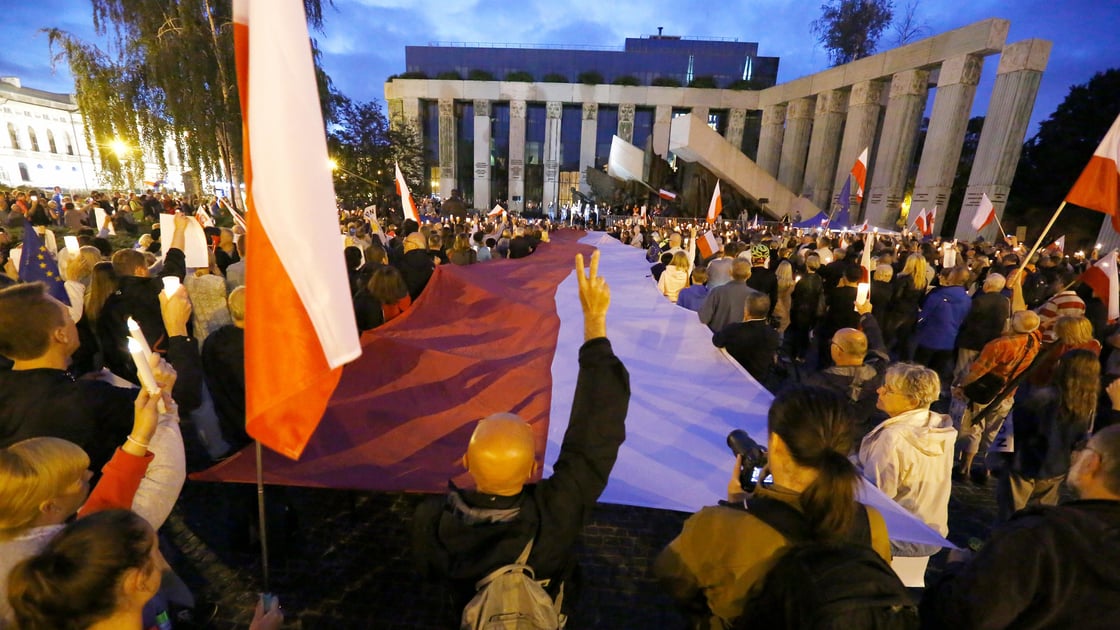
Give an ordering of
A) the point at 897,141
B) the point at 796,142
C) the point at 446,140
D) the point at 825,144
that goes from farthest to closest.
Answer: the point at 446,140 < the point at 796,142 < the point at 825,144 < the point at 897,141

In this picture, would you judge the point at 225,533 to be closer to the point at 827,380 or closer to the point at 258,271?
the point at 258,271

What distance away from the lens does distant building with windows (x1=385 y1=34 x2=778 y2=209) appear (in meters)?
37.3

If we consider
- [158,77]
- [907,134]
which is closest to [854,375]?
[158,77]

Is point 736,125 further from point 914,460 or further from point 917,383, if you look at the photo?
point 914,460

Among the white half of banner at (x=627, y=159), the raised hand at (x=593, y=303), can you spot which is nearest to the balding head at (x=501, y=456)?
the raised hand at (x=593, y=303)

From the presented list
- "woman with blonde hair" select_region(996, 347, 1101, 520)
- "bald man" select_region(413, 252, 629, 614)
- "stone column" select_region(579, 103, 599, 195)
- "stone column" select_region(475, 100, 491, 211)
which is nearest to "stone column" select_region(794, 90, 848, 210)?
"stone column" select_region(579, 103, 599, 195)

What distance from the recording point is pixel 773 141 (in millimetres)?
32719

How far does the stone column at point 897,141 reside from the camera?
22.3 meters

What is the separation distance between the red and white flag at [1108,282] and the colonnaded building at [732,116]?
1762 centimetres

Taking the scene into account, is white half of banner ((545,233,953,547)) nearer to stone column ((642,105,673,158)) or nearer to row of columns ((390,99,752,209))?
row of columns ((390,99,752,209))

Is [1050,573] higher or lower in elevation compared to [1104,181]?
lower

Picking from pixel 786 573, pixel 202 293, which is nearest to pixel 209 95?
pixel 202 293

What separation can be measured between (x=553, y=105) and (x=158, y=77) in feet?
94.7

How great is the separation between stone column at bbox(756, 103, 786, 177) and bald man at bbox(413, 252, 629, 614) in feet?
114
